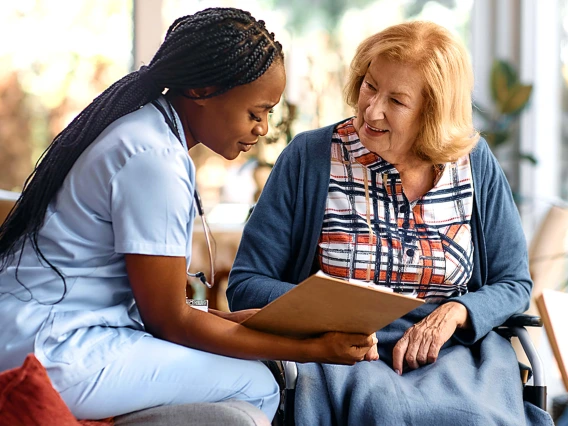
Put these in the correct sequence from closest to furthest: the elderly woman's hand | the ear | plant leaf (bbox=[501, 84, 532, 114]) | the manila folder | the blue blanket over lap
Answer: the manila folder < the ear < the blue blanket over lap < the elderly woman's hand < plant leaf (bbox=[501, 84, 532, 114])

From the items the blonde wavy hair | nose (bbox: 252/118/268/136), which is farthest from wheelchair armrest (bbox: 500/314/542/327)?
nose (bbox: 252/118/268/136)

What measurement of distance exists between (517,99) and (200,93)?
259cm

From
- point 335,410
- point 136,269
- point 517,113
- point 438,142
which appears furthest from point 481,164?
point 517,113

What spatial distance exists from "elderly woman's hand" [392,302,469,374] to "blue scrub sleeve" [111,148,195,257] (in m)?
0.67

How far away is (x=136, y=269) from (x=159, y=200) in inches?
5.1

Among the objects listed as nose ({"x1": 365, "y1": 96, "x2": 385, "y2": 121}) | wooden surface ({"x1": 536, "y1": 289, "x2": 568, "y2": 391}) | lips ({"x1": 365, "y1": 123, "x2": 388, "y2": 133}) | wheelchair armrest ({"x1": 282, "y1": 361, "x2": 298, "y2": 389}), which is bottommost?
wooden surface ({"x1": 536, "y1": 289, "x2": 568, "y2": 391})

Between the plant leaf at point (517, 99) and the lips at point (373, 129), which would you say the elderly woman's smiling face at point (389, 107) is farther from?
the plant leaf at point (517, 99)

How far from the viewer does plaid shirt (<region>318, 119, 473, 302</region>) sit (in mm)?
1819

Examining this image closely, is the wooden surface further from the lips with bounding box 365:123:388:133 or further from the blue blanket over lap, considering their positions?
the lips with bounding box 365:123:388:133

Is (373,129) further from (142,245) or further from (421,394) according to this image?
(142,245)

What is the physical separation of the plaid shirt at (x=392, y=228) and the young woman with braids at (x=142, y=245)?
38cm

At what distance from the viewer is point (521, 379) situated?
5.92 ft

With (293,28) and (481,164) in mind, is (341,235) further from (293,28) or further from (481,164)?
(293,28)

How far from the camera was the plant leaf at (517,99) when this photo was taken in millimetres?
3611
